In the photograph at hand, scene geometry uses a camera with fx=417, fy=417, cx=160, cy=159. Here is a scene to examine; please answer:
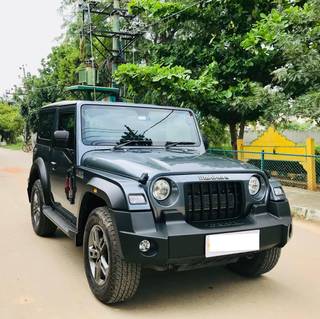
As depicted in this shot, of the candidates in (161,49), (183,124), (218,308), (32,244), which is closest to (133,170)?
(218,308)

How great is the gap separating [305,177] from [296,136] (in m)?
6.56

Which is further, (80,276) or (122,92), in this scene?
(122,92)

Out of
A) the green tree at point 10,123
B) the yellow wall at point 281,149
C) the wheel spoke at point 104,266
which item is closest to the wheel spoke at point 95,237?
the wheel spoke at point 104,266

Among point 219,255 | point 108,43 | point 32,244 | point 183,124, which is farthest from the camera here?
point 108,43

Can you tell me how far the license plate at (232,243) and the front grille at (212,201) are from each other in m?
0.20

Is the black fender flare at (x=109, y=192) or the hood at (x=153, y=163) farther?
the hood at (x=153, y=163)

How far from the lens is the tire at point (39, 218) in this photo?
568 cm

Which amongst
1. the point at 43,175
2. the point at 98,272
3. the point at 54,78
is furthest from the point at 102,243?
the point at 54,78

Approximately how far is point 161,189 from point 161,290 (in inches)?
44.4

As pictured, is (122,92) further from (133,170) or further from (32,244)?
(133,170)

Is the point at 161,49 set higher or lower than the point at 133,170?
higher

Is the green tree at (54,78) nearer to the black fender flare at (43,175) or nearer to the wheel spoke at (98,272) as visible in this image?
the black fender flare at (43,175)

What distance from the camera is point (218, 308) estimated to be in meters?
3.51

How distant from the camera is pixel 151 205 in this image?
3.30 meters
